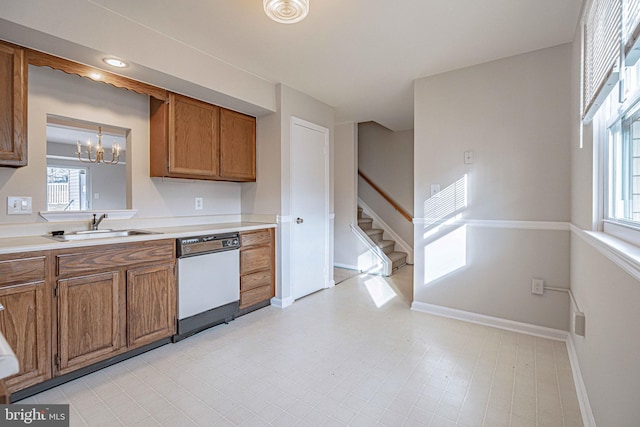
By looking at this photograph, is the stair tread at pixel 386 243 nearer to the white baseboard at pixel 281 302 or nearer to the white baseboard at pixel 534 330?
the white baseboard at pixel 534 330

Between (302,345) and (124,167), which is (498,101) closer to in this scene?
(302,345)

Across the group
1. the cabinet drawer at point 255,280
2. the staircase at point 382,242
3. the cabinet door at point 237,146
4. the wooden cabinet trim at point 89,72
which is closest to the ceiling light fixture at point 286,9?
the wooden cabinet trim at point 89,72

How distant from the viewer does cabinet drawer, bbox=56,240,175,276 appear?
6.19 feet

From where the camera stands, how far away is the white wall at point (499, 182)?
251 centimetres

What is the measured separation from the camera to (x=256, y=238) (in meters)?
3.16

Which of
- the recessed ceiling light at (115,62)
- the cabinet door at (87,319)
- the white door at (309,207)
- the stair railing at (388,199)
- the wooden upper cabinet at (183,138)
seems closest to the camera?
the cabinet door at (87,319)

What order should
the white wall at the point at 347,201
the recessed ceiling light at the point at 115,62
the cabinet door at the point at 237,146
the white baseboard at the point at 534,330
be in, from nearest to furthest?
the white baseboard at the point at 534,330 < the recessed ceiling light at the point at 115,62 < the cabinet door at the point at 237,146 < the white wall at the point at 347,201

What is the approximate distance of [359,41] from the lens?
244cm

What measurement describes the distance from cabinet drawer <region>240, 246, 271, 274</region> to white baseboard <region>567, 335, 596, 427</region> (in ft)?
8.57

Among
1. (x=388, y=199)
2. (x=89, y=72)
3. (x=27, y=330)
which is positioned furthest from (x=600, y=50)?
(x=388, y=199)

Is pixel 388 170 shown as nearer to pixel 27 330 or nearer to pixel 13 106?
pixel 13 106

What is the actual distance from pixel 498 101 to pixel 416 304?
6.91 feet

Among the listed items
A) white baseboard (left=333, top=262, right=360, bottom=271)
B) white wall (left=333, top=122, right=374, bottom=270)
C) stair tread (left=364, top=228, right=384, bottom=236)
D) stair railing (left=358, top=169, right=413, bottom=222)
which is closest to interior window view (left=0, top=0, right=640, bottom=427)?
white wall (left=333, top=122, right=374, bottom=270)

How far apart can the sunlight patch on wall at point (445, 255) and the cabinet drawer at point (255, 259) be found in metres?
1.67
